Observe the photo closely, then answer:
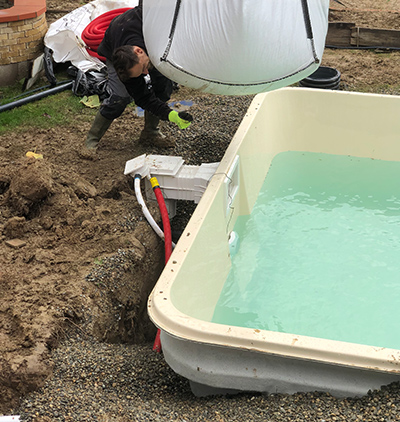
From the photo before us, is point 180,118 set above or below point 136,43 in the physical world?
below

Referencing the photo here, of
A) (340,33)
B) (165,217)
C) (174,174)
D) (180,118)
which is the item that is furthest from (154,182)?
(340,33)

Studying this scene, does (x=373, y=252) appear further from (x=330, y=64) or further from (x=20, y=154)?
(x=330, y=64)

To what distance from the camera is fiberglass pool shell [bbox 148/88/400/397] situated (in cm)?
184

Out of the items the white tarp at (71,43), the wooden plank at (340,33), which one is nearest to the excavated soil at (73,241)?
the white tarp at (71,43)

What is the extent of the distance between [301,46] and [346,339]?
1.37 m

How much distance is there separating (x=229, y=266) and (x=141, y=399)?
1102mm

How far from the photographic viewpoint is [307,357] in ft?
5.98

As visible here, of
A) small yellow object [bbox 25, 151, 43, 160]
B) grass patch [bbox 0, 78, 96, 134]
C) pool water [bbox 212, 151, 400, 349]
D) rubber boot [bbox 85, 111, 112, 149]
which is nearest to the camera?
pool water [bbox 212, 151, 400, 349]

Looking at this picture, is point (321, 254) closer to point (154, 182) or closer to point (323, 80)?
point (154, 182)

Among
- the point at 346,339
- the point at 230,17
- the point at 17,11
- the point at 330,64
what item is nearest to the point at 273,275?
the point at 346,339

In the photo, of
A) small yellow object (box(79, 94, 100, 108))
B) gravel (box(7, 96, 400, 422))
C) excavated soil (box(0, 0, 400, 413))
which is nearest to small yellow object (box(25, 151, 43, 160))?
excavated soil (box(0, 0, 400, 413))

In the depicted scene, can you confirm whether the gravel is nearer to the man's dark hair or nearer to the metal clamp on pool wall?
the metal clamp on pool wall

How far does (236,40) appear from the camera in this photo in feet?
7.57

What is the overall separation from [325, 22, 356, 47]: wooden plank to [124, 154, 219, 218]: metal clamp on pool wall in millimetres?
3236
